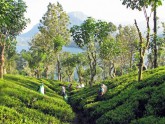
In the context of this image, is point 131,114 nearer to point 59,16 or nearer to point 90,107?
point 90,107

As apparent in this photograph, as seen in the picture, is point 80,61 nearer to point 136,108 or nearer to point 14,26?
point 14,26

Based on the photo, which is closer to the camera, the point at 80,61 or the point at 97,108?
the point at 97,108

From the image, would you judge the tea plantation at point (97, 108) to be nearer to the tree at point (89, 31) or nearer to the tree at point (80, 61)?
the tree at point (89, 31)

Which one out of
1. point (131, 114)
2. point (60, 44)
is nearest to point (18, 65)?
point (60, 44)

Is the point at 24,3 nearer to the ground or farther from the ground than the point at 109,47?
farther from the ground

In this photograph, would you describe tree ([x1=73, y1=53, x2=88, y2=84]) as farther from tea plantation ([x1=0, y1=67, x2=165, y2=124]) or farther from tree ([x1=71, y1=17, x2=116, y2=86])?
tea plantation ([x1=0, y1=67, x2=165, y2=124])

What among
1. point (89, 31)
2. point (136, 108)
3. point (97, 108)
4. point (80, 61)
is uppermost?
point (89, 31)

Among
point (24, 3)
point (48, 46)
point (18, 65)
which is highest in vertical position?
point (24, 3)

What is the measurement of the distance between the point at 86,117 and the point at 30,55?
196 feet

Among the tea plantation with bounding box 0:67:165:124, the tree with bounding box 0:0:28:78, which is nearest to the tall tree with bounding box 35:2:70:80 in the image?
the tree with bounding box 0:0:28:78

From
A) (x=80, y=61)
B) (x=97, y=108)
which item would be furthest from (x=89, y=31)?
(x=80, y=61)

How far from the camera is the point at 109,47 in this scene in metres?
70.8

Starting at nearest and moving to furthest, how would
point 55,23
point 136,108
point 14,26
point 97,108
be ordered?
point 136,108 < point 97,108 < point 14,26 < point 55,23

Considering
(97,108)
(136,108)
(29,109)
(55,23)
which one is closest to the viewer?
(136,108)
